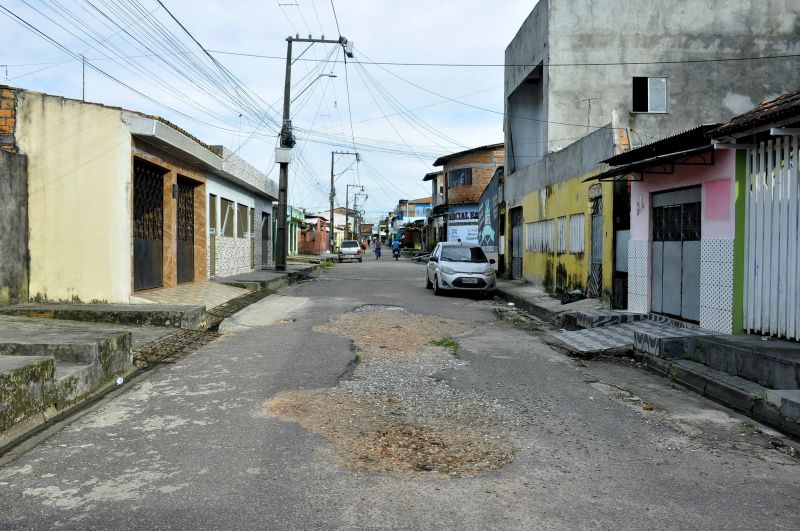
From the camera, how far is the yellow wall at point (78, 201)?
11.5 metres

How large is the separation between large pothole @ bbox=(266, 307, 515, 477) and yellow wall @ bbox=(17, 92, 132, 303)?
19.6ft

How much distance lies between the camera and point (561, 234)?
17.3 meters

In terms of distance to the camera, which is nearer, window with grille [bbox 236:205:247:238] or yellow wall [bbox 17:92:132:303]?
yellow wall [bbox 17:92:132:303]

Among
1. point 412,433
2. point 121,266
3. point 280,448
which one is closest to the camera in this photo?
point 280,448

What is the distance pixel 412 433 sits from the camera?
5.15 meters

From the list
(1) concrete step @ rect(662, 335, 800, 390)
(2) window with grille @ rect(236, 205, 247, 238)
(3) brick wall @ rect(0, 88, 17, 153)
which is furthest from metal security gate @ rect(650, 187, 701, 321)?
(2) window with grille @ rect(236, 205, 247, 238)

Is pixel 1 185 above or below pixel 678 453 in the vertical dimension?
above

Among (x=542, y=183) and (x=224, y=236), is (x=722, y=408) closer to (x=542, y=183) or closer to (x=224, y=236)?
(x=542, y=183)

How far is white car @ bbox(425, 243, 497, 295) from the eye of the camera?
17.9 meters

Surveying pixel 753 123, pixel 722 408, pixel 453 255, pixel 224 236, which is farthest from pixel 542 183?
pixel 722 408

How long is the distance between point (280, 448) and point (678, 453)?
10.1 ft

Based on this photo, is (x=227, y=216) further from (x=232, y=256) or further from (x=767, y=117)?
(x=767, y=117)

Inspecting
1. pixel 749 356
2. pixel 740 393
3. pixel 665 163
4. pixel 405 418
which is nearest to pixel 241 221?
pixel 665 163

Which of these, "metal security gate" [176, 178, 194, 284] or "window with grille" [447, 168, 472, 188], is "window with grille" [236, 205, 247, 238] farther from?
"window with grille" [447, 168, 472, 188]
